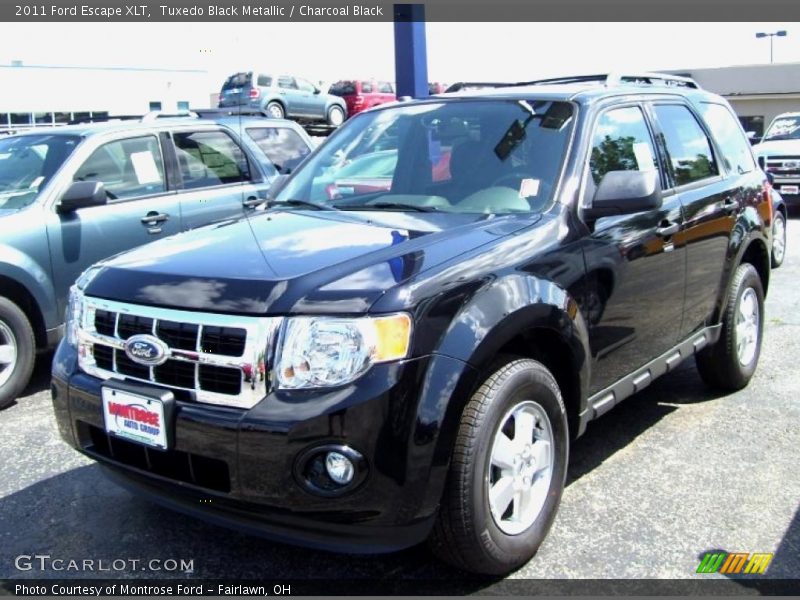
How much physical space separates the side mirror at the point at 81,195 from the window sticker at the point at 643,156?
3617 mm

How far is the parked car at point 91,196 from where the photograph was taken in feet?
17.5

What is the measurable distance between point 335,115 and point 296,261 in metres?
23.9

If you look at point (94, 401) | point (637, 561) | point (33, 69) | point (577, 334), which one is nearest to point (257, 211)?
point (94, 401)

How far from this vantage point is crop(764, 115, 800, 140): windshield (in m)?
15.7

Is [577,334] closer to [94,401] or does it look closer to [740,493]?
[740,493]

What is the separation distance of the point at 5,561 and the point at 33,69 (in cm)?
4201

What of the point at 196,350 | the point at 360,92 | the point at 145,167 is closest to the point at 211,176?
the point at 145,167

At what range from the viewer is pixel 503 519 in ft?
10.1

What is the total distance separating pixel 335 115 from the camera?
26.1 metres

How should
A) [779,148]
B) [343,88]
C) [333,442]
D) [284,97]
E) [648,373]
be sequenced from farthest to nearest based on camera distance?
[343,88], [284,97], [779,148], [648,373], [333,442]

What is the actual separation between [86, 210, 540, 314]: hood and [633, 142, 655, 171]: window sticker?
0.99 m

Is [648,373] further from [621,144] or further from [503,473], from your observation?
[503,473]

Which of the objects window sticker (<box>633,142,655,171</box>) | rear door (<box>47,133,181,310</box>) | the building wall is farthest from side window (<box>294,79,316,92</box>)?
window sticker (<box>633,142,655,171</box>)

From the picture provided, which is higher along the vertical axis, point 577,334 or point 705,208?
point 705,208
